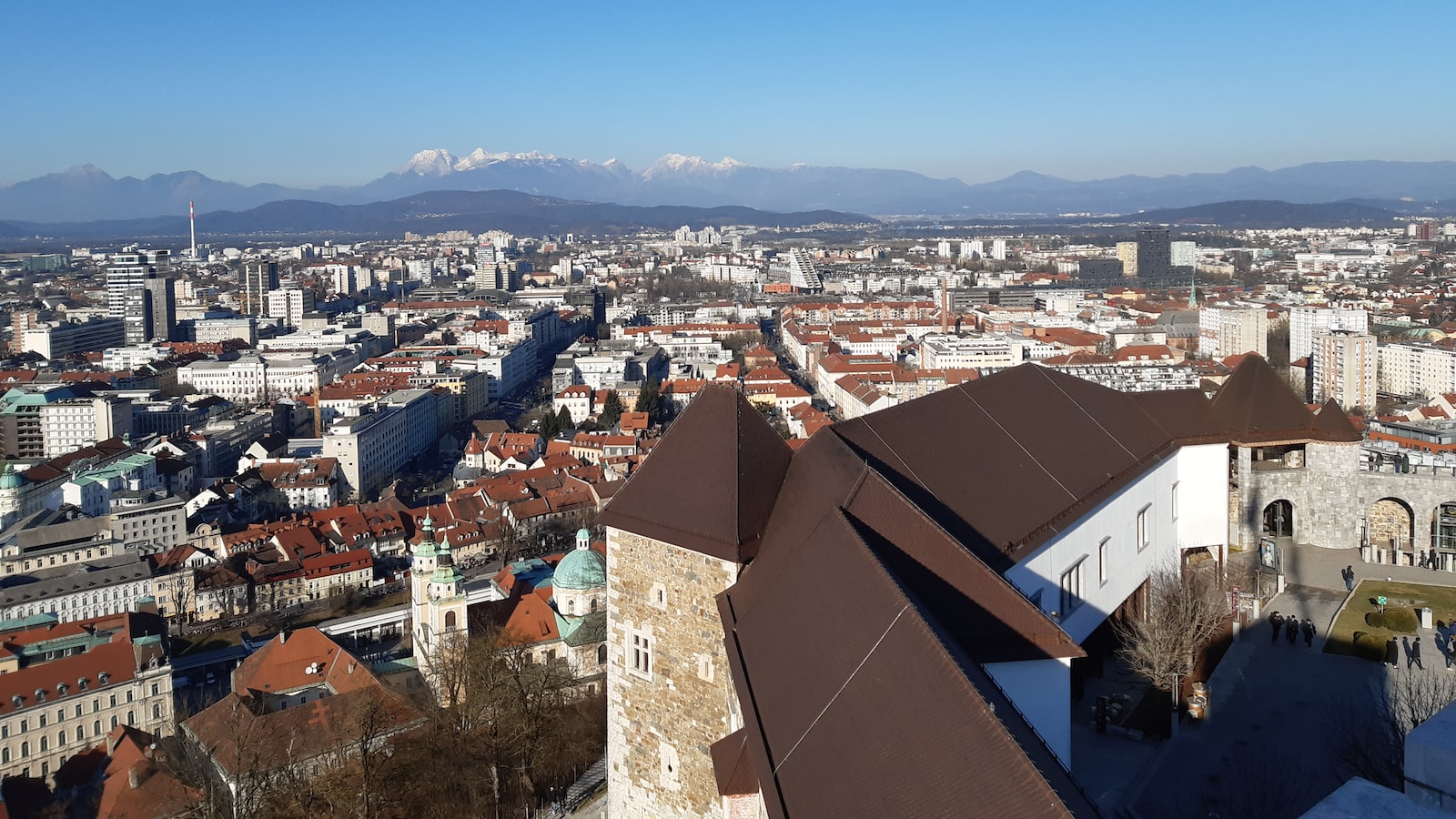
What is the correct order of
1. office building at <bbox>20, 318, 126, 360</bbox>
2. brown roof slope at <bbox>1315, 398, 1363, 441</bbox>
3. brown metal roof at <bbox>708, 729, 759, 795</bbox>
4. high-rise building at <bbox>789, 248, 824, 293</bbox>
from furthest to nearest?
high-rise building at <bbox>789, 248, 824, 293</bbox> < office building at <bbox>20, 318, 126, 360</bbox> < brown roof slope at <bbox>1315, 398, 1363, 441</bbox> < brown metal roof at <bbox>708, 729, 759, 795</bbox>

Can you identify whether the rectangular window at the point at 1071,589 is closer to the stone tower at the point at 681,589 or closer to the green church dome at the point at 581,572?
the stone tower at the point at 681,589

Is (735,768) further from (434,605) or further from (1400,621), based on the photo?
(434,605)

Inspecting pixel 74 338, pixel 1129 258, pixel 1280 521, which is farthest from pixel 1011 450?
pixel 1129 258

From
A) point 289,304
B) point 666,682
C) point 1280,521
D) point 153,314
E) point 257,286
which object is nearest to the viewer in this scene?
point 666,682

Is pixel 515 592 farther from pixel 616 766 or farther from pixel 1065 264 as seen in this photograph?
pixel 1065 264

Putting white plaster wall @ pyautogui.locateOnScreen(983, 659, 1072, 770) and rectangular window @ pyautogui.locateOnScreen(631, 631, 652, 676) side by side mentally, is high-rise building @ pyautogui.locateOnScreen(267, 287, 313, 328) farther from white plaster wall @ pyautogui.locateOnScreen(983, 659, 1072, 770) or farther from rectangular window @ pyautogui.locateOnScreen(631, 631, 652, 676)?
white plaster wall @ pyautogui.locateOnScreen(983, 659, 1072, 770)

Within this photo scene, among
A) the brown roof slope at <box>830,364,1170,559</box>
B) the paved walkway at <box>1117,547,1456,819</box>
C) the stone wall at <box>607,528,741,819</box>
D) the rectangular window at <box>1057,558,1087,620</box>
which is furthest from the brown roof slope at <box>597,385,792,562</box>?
the paved walkway at <box>1117,547,1456,819</box>

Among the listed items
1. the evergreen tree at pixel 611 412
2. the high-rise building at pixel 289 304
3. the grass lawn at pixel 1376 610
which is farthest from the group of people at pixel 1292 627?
the high-rise building at pixel 289 304
